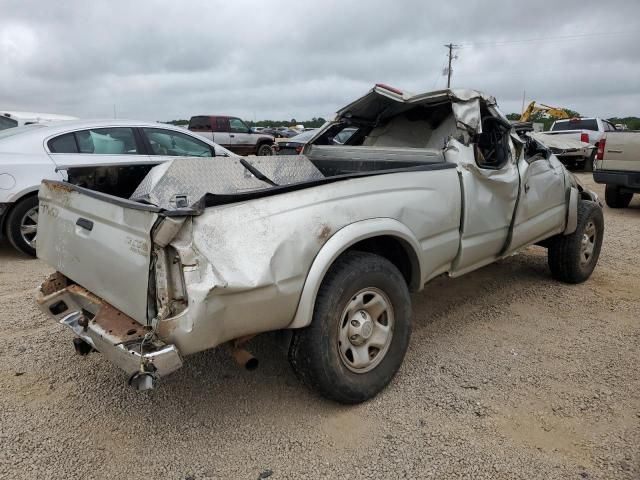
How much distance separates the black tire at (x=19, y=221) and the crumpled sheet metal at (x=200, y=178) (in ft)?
9.17

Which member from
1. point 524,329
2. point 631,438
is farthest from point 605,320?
point 631,438

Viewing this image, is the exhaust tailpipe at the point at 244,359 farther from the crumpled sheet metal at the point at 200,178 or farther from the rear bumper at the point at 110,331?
the crumpled sheet metal at the point at 200,178

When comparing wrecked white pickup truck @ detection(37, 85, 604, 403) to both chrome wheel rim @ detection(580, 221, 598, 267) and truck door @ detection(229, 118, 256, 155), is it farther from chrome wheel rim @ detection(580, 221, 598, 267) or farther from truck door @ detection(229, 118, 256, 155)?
truck door @ detection(229, 118, 256, 155)

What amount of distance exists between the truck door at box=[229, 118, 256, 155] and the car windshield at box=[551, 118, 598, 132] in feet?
36.5

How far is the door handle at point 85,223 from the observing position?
2611mm

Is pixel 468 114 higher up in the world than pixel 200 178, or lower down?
higher up

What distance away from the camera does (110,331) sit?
2383 millimetres

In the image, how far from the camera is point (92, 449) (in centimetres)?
252

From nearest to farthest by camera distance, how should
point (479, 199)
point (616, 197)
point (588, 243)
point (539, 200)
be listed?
point (479, 199), point (539, 200), point (588, 243), point (616, 197)

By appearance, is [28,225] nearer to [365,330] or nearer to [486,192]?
[365,330]

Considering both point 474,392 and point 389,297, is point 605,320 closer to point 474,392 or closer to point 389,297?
point 474,392

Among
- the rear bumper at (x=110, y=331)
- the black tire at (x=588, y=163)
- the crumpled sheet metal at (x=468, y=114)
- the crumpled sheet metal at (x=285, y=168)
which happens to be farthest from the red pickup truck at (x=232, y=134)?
the rear bumper at (x=110, y=331)

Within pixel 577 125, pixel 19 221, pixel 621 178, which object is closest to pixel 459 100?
pixel 19 221

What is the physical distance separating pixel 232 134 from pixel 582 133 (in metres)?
12.0
